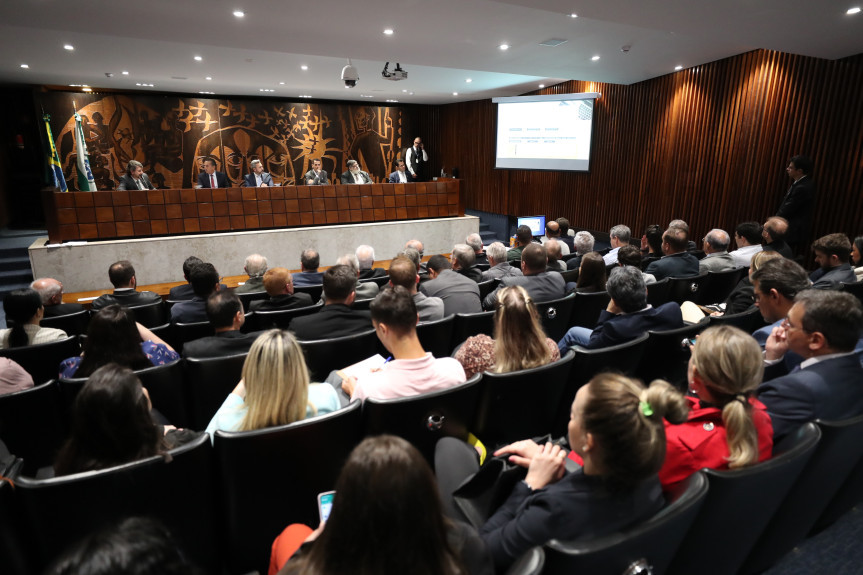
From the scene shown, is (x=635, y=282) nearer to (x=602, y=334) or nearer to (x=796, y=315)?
(x=602, y=334)

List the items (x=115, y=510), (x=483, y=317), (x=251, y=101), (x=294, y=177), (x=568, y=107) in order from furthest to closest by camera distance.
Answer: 1. (x=294, y=177)
2. (x=251, y=101)
3. (x=568, y=107)
4. (x=483, y=317)
5. (x=115, y=510)

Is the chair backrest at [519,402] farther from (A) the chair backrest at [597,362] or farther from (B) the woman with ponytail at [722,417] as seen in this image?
(B) the woman with ponytail at [722,417]

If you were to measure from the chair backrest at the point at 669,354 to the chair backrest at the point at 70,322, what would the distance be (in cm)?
345

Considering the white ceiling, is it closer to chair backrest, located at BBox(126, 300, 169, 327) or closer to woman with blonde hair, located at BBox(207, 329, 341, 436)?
chair backrest, located at BBox(126, 300, 169, 327)

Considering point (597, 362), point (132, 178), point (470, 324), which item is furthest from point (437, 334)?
point (132, 178)

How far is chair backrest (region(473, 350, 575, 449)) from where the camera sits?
1869 mm

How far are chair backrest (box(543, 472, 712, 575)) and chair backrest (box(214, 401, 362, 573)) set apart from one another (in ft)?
2.79

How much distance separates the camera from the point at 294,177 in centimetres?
1178

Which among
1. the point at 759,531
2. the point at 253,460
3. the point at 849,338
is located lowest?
the point at 759,531

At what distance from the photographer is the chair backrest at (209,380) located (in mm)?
2219

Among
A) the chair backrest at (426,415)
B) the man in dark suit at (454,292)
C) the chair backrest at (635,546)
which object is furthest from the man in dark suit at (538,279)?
the chair backrest at (635,546)

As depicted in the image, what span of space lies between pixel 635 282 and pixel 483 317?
90 cm

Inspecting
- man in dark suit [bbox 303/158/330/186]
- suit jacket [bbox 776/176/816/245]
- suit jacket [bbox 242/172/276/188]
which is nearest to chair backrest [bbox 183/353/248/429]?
suit jacket [bbox 776/176/816/245]

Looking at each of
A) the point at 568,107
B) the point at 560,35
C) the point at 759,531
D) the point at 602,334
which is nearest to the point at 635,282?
the point at 602,334
